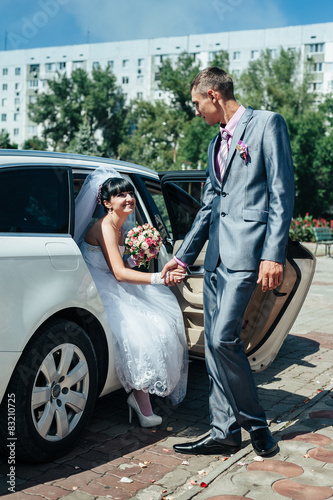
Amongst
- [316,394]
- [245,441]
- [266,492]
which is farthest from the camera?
[316,394]

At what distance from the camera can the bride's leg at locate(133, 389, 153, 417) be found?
3956 millimetres

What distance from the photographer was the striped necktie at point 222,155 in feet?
11.5

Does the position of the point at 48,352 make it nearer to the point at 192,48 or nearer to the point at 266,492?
the point at 266,492

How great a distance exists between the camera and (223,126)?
3547mm

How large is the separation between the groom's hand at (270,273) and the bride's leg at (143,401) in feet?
4.10

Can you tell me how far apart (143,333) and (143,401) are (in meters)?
0.52

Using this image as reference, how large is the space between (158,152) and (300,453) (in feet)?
206

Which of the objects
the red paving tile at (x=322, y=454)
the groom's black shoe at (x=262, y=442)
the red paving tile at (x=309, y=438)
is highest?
the groom's black shoe at (x=262, y=442)

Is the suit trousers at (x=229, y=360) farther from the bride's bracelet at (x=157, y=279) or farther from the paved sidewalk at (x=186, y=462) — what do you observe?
the bride's bracelet at (x=157, y=279)

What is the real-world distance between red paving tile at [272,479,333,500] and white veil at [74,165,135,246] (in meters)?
2.03

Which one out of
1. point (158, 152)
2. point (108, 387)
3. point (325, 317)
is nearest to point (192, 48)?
point (158, 152)

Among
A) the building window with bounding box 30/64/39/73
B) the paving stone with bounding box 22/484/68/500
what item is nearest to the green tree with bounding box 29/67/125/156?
the building window with bounding box 30/64/39/73

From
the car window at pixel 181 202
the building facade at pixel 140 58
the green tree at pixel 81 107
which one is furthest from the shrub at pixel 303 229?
the green tree at pixel 81 107

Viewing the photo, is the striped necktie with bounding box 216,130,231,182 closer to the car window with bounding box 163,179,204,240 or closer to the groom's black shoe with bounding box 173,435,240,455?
the car window with bounding box 163,179,204,240
